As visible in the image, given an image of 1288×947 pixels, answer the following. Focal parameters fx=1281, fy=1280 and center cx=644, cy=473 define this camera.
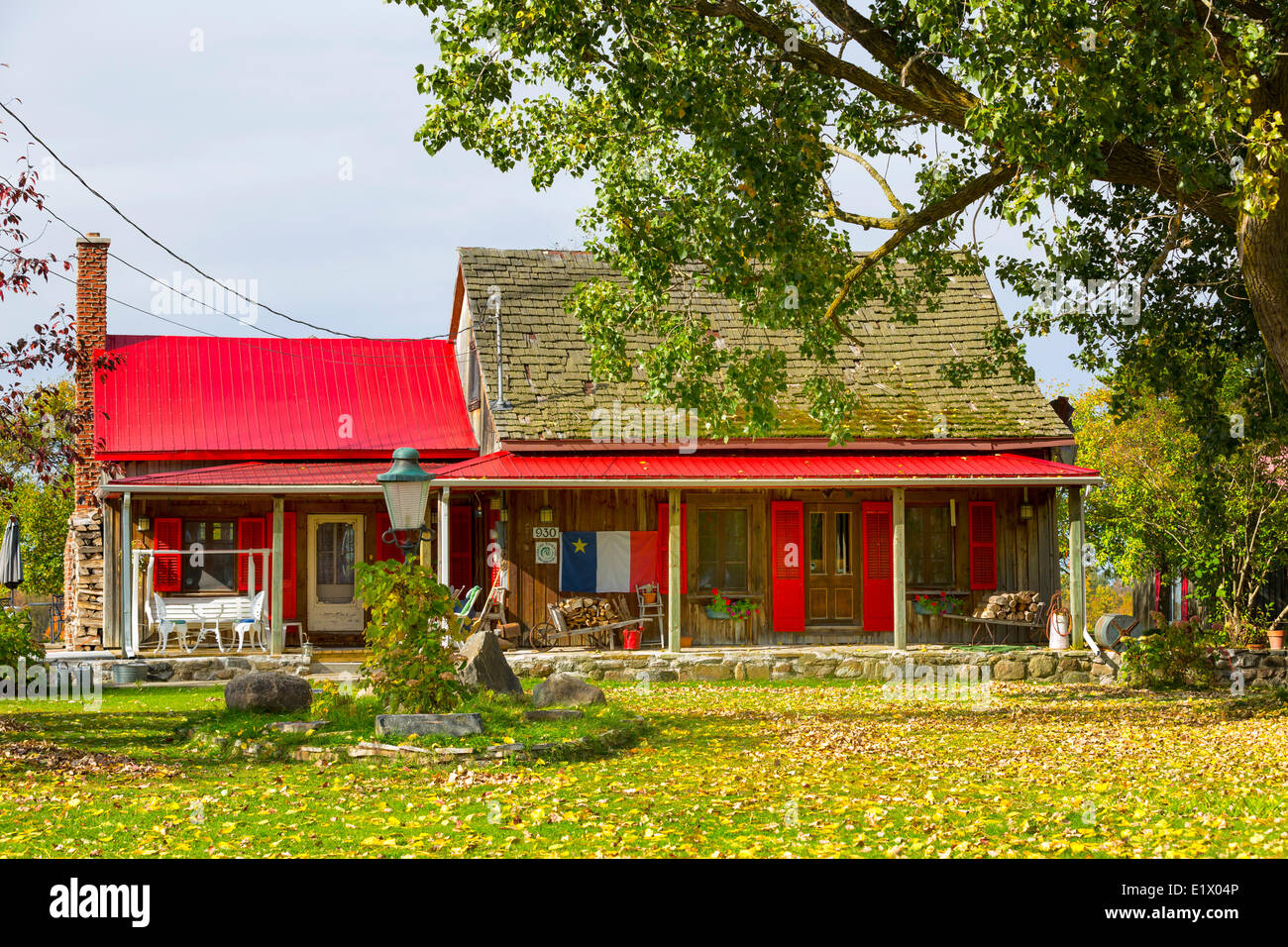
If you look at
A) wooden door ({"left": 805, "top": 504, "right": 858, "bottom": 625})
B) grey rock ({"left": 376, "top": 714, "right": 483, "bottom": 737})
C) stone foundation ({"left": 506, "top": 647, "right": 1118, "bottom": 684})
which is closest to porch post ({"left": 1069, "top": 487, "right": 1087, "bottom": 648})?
stone foundation ({"left": 506, "top": 647, "right": 1118, "bottom": 684})

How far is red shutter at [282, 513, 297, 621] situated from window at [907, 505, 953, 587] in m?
9.57

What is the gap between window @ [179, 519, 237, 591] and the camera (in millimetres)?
19781

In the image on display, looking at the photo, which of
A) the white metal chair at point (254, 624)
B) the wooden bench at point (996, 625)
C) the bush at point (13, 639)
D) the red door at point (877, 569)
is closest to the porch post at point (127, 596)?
the white metal chair at point (254, 624)

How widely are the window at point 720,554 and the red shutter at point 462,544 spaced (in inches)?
139

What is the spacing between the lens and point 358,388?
22312 millimetres

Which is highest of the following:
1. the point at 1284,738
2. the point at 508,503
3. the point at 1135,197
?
the point at 1135,197

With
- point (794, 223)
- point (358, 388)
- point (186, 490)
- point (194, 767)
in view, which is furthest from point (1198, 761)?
point (358, 388)

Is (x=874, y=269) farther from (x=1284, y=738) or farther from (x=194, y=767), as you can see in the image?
(x=194, y=767)

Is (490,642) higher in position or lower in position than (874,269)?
lower

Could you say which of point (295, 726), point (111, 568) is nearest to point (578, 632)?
point (111, 568)

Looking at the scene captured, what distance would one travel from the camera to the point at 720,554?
1969 centimetres

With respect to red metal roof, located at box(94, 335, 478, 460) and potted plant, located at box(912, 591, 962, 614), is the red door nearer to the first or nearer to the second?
potted plant, located at box(912, 591, 962, 614)
